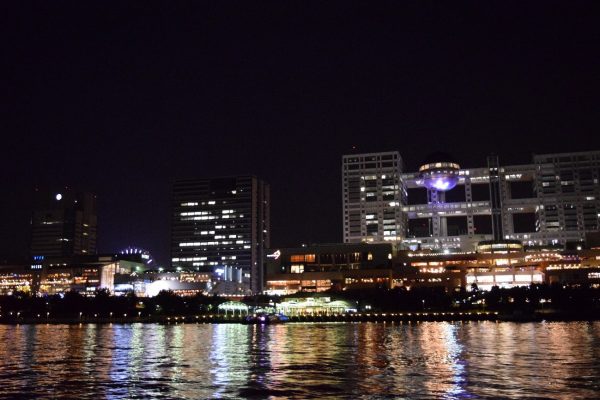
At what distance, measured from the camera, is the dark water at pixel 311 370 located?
3741cm

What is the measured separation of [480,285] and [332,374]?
159 m

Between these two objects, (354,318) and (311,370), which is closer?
(311,370)

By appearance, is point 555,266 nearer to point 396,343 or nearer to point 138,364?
point 396,343

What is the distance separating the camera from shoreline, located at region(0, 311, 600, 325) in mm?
144375

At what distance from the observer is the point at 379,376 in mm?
43656

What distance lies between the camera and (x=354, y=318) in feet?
516

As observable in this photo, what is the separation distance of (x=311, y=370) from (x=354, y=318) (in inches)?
4398

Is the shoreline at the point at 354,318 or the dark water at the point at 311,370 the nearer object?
the dark water at the point at 311,370

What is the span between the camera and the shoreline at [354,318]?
474ft

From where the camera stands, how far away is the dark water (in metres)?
37.4

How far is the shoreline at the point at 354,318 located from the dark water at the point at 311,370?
76.3 meters

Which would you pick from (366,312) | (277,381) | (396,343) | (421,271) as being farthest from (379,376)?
(421,271)

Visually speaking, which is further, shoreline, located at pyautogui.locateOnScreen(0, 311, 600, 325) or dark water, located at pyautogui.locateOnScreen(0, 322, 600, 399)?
shoreline, located at pyautogui.locateOnScreen(0, 311, 600, 325)

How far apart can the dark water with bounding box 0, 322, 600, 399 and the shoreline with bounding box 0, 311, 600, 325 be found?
250 feet
